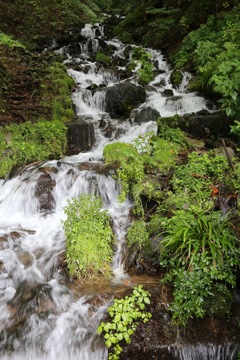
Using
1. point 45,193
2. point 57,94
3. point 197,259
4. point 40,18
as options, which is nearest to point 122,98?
point 57,94

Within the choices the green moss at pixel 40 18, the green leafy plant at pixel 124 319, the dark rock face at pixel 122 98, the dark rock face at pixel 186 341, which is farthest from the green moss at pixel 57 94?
the green moss at pixel 40 18

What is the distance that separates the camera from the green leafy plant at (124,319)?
3266mm

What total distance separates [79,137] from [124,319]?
604 cm

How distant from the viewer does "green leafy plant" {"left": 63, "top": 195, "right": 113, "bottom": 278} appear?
13.9 ft

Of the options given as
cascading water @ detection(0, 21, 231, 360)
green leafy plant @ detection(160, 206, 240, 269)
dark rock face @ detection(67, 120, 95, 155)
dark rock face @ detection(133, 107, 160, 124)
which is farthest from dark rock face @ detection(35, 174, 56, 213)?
dark rock face @ detection(133, 107, 160, 124)

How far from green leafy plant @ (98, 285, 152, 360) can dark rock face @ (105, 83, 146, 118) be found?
7.28 meters

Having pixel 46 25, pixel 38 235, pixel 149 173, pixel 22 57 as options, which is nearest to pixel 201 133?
pixel 149 173

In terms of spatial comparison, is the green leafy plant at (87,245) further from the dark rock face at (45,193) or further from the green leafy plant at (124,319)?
the dark rock face at (45,193)

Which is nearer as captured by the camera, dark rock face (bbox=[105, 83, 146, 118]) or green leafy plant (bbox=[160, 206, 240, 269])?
green leafy plant (bbox=[160, 206, 240, 269])

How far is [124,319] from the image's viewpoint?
11.2 ft

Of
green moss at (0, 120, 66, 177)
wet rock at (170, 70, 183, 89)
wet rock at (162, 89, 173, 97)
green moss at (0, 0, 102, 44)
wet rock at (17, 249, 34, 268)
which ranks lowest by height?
wet rock at (17, 249, 34, 268)

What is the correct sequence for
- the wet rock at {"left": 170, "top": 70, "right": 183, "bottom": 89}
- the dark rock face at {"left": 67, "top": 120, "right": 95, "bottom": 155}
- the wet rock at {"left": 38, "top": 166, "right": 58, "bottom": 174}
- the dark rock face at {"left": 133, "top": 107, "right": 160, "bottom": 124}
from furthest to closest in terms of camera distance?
the wet rock at {"left": 170, "top": 70, "right": 183, "bottom": 89}, the dark rock face at {"left": 133, "top": 107, "right": 160, "bottom": 124}, the dark rock face at {"left": 67, "top": 120, "right": 95, "bottom": 155}, the wet rock at {"left": 38, "top": 166, "right": 58, "bottom": 174}

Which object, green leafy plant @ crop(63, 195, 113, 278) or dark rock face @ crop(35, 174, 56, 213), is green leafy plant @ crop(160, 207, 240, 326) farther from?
dark rock face @ crop(35, 174, 56, 213)

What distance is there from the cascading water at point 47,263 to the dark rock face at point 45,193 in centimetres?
2
